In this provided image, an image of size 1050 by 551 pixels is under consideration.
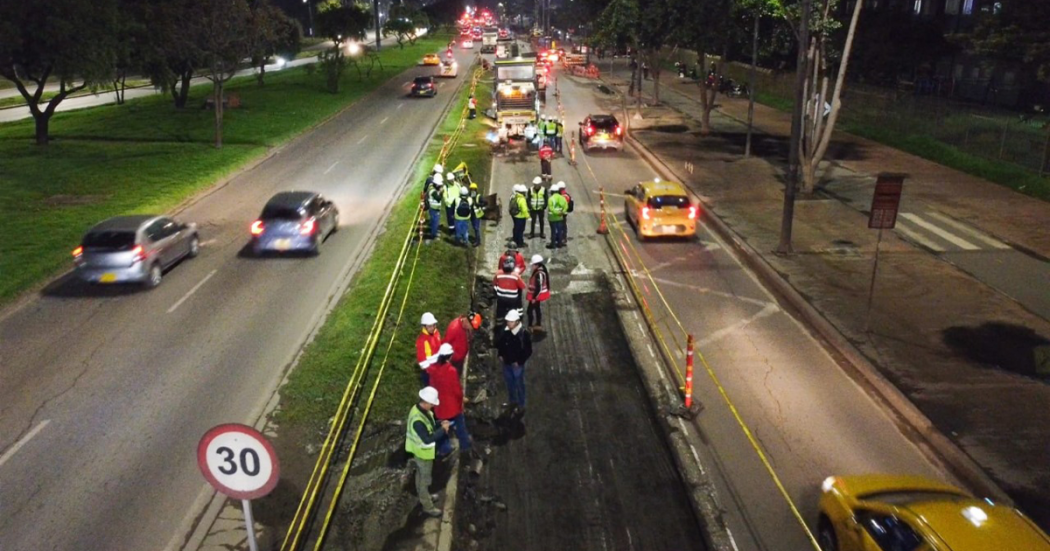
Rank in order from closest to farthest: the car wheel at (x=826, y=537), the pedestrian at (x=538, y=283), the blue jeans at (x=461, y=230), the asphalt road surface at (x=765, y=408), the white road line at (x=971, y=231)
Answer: the car wheel at (x=826, y=537), the asphalt road surface at (x=765, y=408), the pedestrian at (x=538, y=283), the blue jeans at (x=461, y=230), the white road line at (x=971, y=231)

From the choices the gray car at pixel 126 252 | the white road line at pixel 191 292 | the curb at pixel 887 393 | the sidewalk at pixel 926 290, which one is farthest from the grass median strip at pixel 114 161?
the sidewalk at pixel 926 290

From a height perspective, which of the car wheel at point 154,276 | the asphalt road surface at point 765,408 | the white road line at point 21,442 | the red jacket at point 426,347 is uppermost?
the red jacket at point 426,347

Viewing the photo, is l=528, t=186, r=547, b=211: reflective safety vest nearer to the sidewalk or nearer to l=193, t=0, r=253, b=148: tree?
the sidewalk

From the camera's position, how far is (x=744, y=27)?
3531 centimetres

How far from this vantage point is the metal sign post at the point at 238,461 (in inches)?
252

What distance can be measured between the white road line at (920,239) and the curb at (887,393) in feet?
15.5

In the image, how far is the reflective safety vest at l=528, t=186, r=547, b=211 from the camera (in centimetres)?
1964

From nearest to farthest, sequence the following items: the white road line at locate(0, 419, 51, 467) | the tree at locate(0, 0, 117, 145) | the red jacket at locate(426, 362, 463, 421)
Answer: the red jacket at locate(426, 362, 463, 421)
the white road line at locate(0, 419, 51, 467)
the tree at locate(0, 0, 117, 145)

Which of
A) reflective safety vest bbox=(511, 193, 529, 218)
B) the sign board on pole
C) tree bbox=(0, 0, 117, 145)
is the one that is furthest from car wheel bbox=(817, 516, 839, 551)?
tree bbox=(0, 0, 117, 145)

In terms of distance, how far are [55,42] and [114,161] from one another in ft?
20.2

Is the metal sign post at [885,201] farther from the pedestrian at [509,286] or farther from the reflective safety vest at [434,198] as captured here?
the reflective safety vest at [434,198]

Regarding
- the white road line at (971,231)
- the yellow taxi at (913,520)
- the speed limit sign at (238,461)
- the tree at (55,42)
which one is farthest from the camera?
the tree at (55,42)

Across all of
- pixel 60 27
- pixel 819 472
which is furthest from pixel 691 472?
pixel 60 27

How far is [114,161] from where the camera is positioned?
31266 mm
